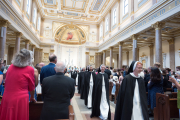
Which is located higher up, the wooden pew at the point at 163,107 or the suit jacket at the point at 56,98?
the suit jacket at the point at 56,98

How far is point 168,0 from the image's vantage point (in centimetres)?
783

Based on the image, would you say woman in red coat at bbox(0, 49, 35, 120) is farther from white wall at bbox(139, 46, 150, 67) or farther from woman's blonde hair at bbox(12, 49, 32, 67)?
white wall at bbox(139, 46, 150, 67)

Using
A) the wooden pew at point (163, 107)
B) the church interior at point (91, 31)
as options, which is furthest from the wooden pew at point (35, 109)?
the wooden pew at point (163, 107)

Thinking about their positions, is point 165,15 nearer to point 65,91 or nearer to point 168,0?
point 168,0

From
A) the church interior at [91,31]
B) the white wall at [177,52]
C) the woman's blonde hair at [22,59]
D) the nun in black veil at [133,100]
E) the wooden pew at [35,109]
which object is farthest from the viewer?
the white wall at [177,52]

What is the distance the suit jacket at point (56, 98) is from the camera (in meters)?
2.18

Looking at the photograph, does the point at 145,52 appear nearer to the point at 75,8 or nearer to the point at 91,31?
the point at 91,31

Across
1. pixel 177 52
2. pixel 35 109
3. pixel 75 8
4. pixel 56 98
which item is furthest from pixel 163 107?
pixel 75 8

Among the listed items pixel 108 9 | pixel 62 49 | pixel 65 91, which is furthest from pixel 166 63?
pixel 62 49

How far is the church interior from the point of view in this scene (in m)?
8.98

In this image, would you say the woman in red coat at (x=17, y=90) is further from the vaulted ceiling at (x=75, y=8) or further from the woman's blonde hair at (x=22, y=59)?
the vaulted ceiling at (x=75, y=8)

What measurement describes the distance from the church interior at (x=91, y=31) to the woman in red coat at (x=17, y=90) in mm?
2873

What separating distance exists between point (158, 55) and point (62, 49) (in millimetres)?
17738

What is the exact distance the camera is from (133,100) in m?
2.74
